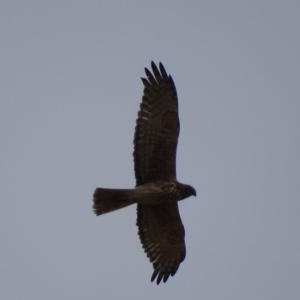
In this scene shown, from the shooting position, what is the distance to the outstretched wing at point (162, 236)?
47.9 ft

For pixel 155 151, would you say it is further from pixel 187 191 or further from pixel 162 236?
pixel 162 236

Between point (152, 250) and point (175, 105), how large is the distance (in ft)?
7.91

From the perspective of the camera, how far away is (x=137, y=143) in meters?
13.9

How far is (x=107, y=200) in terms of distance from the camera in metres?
13.7

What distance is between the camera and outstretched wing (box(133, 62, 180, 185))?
45.7 feet

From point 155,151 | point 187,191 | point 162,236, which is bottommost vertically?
point 162,236

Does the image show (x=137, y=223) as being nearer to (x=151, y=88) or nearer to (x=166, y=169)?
(x=166, y=169)

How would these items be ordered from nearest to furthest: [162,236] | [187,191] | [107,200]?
1. [107,200]
2. [187,191]
3. [162,236]

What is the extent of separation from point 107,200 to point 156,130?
1.26 meters

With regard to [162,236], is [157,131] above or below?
above

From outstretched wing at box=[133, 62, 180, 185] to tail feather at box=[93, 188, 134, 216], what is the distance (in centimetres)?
42

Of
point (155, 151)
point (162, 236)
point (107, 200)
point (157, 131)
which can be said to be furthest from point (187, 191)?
point (107, 200)

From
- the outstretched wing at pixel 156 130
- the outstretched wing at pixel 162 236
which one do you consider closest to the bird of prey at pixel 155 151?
the outstretched wing at pixel 156 130

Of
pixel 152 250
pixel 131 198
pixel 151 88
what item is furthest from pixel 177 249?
pixel 151 88
